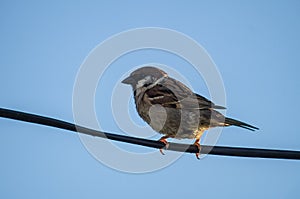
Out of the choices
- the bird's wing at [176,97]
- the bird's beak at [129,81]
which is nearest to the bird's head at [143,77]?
the bird's beak at [129,81]

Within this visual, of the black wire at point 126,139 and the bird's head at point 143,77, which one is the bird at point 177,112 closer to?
the bird's head at point 143,77

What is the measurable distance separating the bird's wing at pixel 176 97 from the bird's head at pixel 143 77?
7.3 inches

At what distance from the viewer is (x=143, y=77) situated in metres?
6.93

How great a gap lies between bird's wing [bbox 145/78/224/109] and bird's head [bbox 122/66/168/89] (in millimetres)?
185

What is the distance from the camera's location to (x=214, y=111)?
21.0 ft

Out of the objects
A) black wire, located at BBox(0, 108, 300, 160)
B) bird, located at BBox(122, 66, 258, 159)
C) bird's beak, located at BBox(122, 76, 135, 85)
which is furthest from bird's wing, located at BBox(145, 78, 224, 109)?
black wire, located at BBox(0, 108, 300, 160)

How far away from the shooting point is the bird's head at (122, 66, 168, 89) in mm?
6863

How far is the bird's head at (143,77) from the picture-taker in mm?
6863

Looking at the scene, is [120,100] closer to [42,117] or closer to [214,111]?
[214,111]

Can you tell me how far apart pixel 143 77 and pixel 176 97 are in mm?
677

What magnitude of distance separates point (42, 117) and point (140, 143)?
101 cm

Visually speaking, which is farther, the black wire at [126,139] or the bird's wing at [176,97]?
the bird's wing at [176,97]

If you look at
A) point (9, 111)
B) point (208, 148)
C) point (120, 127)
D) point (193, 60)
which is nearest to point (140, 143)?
point (208, 148)

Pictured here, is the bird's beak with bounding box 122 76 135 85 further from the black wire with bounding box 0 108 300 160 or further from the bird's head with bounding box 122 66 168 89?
the black wire with bounding box 0 108 300 160
